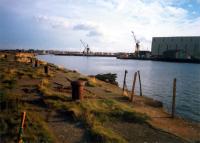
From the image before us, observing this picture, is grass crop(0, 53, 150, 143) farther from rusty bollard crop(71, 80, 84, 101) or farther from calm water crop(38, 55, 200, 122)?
calm water crop(38, 55, 200, 122)

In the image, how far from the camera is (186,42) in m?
166

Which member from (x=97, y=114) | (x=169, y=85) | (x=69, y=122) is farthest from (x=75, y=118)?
(x=169, y=85)

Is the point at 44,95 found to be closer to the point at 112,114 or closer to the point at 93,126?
the point at 112,114

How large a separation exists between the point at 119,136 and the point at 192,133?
163 inches

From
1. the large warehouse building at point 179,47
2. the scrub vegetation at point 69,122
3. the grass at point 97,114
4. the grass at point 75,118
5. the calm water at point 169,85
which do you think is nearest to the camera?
the grass at point 75,118

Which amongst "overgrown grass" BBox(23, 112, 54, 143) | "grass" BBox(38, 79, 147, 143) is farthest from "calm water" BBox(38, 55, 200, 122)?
"overgrown grass" BBox(23, 112, 54, 143)

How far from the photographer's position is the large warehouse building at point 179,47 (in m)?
164

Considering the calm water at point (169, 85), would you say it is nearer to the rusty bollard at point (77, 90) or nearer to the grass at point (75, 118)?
the grass at point (75, 118)

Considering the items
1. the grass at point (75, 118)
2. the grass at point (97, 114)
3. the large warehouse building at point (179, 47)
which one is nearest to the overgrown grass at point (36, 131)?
the grass at point (75, 118)

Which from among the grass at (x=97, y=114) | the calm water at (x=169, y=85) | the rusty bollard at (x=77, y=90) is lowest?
the calm water at (x=169, y=85)

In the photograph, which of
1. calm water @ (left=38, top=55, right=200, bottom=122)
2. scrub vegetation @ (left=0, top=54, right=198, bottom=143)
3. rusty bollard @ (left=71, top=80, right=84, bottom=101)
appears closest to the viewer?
scrub vegetation @ (left=0, top=54, right=198, bottom=143)

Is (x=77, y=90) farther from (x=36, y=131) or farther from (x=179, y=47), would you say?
(x=179, y=47)

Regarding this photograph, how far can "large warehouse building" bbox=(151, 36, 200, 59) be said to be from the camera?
16412cm

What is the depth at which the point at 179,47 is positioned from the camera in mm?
172000
